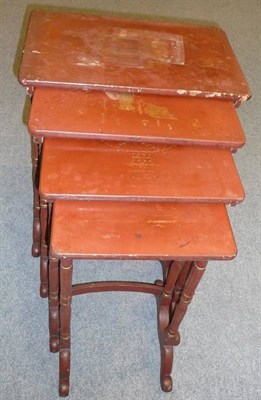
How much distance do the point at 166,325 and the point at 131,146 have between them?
79 centimetres

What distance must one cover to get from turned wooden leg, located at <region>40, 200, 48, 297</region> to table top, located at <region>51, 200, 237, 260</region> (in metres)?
→ 0.27

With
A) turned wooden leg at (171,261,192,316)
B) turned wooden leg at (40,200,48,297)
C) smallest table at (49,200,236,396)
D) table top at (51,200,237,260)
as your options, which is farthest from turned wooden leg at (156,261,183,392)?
turned wooden leg at (40,200,48,297)

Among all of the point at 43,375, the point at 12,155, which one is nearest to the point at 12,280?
the point at 43,375

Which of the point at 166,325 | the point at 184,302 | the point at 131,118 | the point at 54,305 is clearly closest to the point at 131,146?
the point at 131,118

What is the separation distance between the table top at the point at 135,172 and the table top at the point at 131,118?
0.05 meters

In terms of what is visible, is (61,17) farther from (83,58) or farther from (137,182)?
(137,182)

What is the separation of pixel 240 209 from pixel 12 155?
1.21m

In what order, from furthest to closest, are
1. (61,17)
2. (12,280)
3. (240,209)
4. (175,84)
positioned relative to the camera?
(240,209), (12,280), (61,17), (175,84)

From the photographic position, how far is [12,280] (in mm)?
1983

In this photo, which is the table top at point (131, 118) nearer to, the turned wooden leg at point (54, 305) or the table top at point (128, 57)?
the table top at point (128, 57)

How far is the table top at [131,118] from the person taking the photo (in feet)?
4.41

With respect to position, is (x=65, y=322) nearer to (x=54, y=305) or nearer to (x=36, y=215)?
(x=54, y=305)

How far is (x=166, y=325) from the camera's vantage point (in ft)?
6.02

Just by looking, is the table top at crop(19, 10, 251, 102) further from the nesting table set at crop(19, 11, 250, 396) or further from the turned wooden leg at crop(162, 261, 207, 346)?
the turned wooden leg at crop(162, 261, 207, 346)
